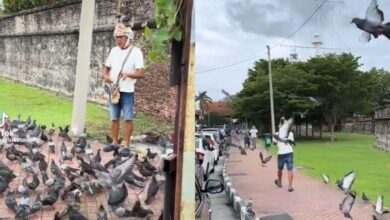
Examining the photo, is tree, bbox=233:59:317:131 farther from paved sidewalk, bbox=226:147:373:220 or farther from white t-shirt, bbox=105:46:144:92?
paved sidewalk, bbox=226:147:373:220

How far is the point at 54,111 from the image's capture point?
1434 cm

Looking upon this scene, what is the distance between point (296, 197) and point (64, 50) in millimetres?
10973

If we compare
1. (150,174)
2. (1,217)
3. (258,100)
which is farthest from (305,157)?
(1,217)

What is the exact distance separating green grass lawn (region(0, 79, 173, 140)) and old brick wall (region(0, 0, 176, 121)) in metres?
0.50

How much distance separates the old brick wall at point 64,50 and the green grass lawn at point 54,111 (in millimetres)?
503

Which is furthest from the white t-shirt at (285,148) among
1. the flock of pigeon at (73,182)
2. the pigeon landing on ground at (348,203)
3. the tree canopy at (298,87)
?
the flock of pigeon at (73,182)

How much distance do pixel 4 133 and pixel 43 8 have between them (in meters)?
14.2

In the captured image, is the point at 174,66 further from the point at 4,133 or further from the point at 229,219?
the point at 229,219

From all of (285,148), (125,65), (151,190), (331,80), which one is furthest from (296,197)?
(151,190)

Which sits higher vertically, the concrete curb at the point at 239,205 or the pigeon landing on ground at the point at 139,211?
the pigeon landing on ground at the point at 139,211

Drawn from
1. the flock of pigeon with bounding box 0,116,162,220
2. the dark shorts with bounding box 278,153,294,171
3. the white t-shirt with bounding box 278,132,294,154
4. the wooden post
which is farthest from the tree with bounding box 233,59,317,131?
the wooden post

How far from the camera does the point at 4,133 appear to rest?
8.07 m

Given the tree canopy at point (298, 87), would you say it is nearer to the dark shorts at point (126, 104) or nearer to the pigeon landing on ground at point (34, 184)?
the dark shorts at point (126, 104)

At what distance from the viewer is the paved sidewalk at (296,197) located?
963cm
